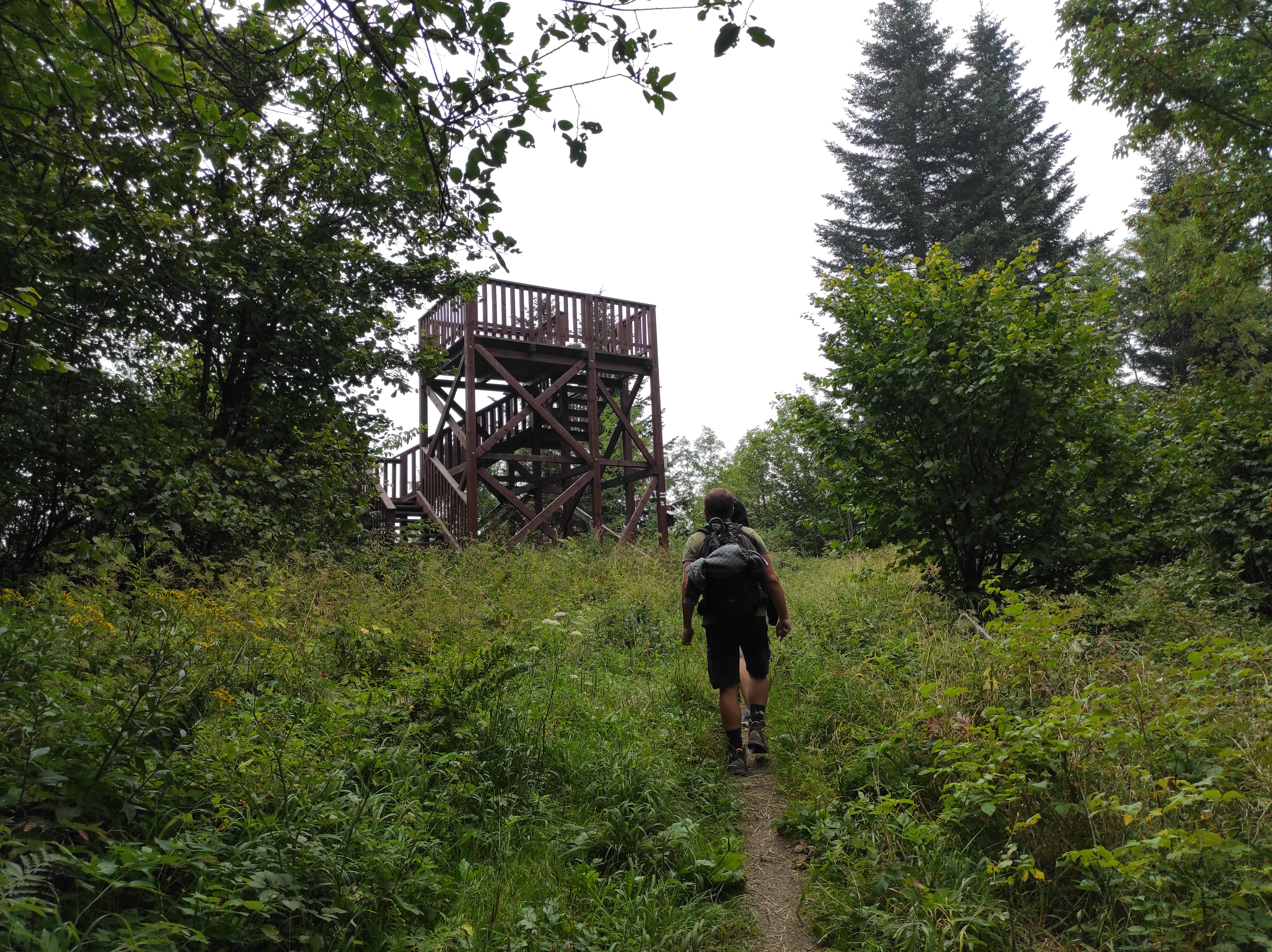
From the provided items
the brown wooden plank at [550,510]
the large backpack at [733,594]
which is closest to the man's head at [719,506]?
the large backpack at [733,594]

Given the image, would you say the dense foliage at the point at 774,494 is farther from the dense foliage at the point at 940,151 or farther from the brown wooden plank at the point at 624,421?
the dense foliage at the point at 940,151

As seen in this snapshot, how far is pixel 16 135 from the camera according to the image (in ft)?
12.0

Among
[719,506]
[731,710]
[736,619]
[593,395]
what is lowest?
[731,710]

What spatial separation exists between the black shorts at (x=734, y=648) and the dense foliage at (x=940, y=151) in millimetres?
21113

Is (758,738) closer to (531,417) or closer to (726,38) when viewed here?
(726,38)

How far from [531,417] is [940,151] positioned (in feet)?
60.4

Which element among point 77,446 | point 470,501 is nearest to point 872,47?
point 470,501

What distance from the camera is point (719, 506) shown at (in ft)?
16.9

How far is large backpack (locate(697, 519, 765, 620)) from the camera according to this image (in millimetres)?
4742

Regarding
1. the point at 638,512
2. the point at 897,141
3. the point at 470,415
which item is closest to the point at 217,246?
the point at 470,415

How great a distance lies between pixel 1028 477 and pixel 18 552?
9798 millimetres

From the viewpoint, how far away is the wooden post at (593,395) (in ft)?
47.2

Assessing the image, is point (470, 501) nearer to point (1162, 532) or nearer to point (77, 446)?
point (77, 446)

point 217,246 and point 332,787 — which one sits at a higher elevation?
point 217,246
